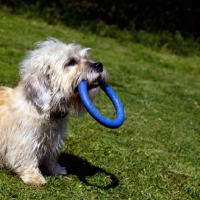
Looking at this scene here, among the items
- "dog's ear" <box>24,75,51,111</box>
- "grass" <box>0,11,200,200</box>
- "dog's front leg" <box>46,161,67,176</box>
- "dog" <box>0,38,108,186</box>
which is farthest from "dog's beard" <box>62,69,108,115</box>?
"grass" <box>0,11,200,200</box>

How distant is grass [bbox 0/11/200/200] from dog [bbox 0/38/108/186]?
304mm

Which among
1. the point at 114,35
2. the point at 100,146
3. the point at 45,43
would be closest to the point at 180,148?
the point at 100,146

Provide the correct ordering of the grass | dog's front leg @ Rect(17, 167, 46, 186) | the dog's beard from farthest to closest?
1. the grass
2. dog's front leg @ Rect(17, 167, 46, 186)
3. the dog's beard

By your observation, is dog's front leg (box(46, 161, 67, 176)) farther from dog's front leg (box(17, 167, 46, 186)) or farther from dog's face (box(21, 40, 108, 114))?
dog's face (box(21, 40, 108, 114))

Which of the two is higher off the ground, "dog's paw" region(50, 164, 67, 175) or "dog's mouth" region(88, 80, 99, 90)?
"dog's mouth" region(88, 80, 99, 90)

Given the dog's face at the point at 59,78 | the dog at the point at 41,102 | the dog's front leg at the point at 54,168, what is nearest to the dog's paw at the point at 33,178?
the dog at the point at 41,102

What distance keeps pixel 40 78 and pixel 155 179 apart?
2126 mm

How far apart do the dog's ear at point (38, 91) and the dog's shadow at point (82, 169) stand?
3.57ft

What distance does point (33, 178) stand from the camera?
548cm

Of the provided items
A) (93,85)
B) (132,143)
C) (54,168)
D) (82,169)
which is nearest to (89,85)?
(93,85)

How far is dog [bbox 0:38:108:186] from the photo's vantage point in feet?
17.7

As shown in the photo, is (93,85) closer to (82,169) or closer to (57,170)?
(57,170)

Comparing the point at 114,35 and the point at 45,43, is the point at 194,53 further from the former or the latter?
the point at 45,43

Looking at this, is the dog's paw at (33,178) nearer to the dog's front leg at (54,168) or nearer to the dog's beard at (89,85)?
the dog's front leg at (54,168)
